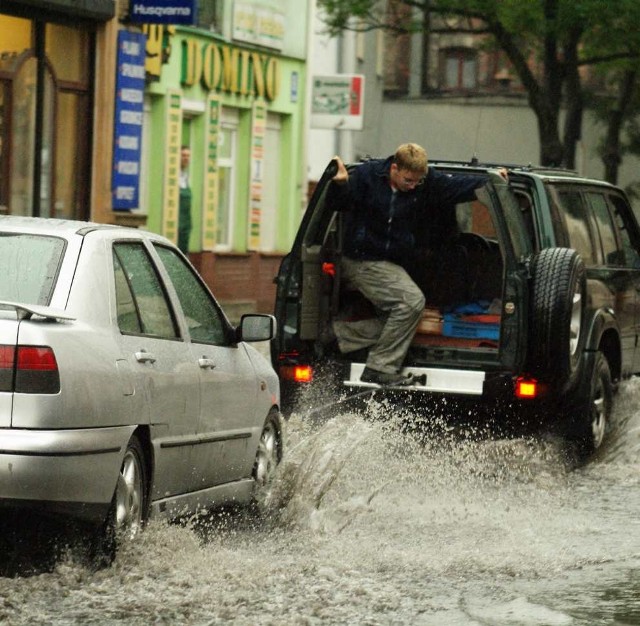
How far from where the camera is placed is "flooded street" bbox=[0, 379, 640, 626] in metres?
6.84

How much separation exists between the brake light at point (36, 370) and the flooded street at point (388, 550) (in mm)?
728

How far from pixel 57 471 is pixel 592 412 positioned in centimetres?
560

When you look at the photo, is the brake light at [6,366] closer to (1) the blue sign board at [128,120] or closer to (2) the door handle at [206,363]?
(2) the door handle at [206,363]

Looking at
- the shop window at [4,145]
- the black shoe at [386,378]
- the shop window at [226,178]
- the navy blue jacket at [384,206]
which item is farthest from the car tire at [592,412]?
the shop window at [226,178]

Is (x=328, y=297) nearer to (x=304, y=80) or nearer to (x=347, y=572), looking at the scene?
(x=347, y=572)

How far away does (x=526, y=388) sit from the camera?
11000 mm

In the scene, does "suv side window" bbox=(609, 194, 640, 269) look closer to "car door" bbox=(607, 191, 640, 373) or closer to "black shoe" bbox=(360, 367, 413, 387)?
"car door" bbox=(607, 191, 640, 373)

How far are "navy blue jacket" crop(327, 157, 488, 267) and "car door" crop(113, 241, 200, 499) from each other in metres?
3.11

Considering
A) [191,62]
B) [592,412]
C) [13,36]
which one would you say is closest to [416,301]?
[592,412]

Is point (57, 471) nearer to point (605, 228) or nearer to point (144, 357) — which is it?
point (144, 357)

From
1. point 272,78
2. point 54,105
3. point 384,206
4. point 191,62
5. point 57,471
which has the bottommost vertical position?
point 57,471

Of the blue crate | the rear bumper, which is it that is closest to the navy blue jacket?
the blue crate

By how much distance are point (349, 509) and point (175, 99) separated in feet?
53.7

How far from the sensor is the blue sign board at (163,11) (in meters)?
22.2
